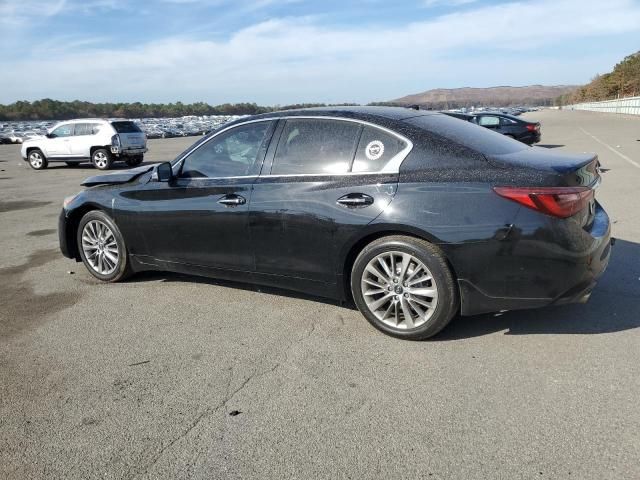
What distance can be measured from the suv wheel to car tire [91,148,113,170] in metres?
2.43

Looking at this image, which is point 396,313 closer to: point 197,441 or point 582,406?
point 582,406

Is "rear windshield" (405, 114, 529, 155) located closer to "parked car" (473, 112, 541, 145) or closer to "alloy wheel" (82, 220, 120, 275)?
"alloy wheel" (82, 220, 120, 275)

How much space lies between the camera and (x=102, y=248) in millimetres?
5535

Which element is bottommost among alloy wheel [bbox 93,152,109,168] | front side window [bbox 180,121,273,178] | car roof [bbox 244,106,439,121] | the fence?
the fence

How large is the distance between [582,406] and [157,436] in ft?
7.44

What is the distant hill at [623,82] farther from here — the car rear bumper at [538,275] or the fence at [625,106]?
the car rear bumper at [538,275]

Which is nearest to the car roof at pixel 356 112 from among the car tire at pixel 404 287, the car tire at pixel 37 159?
the car tire at pixel 404 287

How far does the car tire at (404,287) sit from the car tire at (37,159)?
64.1 ft

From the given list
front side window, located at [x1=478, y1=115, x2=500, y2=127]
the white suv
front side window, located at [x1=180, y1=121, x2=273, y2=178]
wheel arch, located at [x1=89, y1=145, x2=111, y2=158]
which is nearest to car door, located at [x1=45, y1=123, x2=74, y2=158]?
the white suv

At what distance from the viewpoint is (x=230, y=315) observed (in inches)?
177

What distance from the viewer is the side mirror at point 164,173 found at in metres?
4.87

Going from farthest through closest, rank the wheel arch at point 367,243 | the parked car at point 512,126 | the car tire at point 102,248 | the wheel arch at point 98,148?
the wheel arch at point 98,148, the parked car at point 512,126, the car tire at point 102,248, the wheel arch at point 367,243

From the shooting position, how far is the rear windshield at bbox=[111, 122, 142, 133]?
62.4 feet

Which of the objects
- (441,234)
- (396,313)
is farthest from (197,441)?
(441,234)
